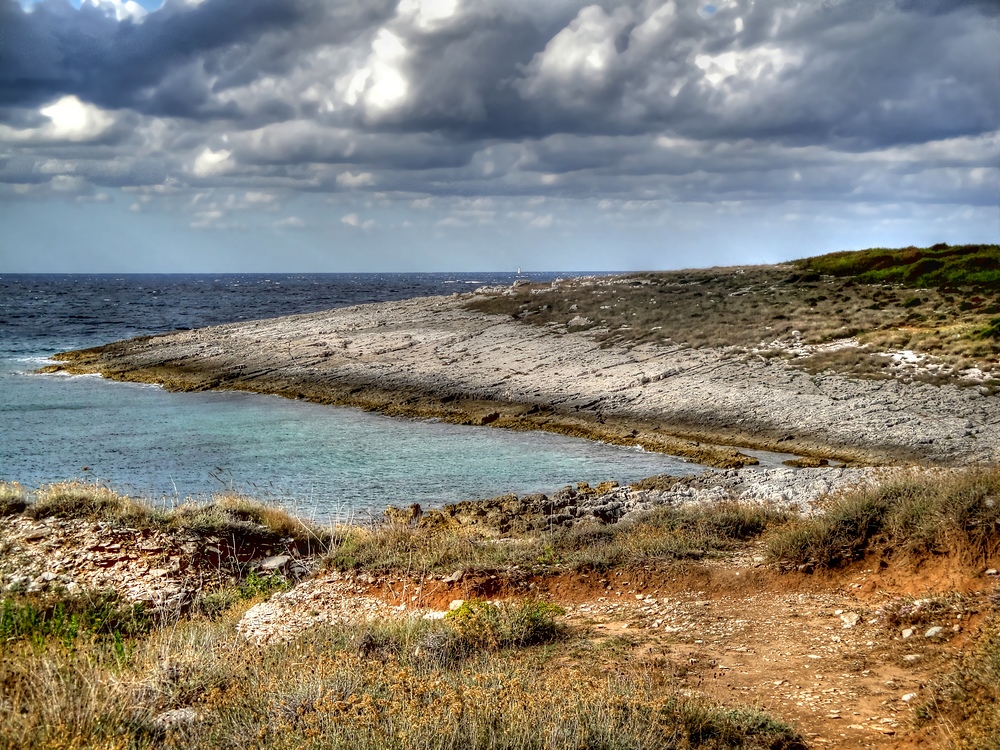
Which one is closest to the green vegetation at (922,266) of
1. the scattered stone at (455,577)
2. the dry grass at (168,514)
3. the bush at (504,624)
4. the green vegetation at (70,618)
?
the scattered stone at (455,577)

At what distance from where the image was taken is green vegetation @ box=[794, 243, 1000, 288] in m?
32.7

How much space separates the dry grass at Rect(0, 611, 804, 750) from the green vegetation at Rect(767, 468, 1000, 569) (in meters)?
3.84

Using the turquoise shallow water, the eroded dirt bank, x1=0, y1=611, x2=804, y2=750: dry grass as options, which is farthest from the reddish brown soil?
the eroded dirt bank

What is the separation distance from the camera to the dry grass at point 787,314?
23984mm

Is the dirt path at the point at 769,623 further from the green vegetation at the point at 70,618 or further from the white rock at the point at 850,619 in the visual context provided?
the green vegetation at the point at 70,618

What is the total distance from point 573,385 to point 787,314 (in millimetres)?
10300

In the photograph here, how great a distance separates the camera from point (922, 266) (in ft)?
117

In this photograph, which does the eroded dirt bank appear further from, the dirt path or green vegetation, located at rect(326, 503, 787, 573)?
the dirt path

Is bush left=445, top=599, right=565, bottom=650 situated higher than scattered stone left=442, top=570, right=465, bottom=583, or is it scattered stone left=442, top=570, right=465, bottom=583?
bush left=445, top=599, right=565, bottom=650

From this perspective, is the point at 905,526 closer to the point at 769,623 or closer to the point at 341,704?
the point at 769,623

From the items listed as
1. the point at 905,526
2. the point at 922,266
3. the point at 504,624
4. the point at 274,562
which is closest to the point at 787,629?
the point at 905,526

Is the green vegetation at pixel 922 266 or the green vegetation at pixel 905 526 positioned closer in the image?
the green vegetation at pixel 905 526

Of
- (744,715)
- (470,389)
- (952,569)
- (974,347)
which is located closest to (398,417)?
(470,389)

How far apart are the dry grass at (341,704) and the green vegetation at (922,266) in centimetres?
3099
